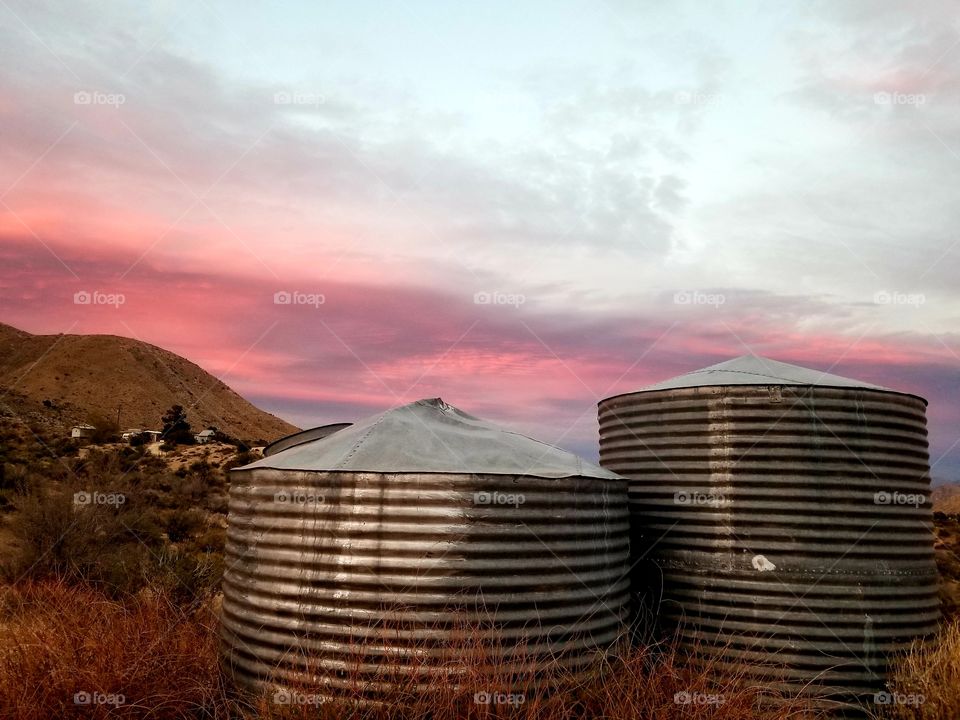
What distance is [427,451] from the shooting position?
6195mm

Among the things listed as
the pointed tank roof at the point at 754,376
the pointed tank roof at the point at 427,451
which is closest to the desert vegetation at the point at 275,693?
the pointed tank roof at the point at 427,451

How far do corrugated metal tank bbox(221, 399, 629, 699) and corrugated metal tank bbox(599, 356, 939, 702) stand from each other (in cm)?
171

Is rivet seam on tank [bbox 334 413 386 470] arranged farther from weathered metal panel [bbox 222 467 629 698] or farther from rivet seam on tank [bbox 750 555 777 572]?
rivet seam on tank [bbox 750 555 777 572]

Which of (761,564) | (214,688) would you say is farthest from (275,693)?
(761,564)

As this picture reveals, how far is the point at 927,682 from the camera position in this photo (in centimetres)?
693

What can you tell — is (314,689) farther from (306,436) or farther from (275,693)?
(306,436)

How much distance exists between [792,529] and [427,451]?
3901 millimetres

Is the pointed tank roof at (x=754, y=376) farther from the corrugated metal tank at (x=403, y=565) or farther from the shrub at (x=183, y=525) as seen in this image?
the shrub at (x=183, y=525)

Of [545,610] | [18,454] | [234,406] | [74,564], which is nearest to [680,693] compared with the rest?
[545,610]

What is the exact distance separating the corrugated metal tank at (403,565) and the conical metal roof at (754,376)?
2.42 metres

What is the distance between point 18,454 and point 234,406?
54062 millimetres

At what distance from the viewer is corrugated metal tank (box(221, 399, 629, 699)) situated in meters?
5.49

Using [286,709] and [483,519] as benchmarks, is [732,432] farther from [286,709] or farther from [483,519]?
[286,709]

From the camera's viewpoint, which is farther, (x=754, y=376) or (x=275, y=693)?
(x=754, y=376)
